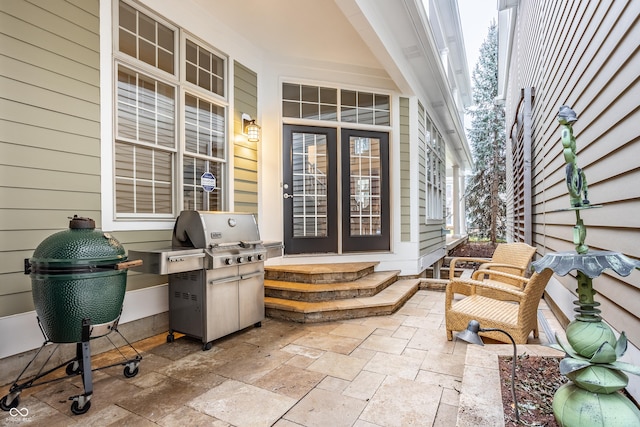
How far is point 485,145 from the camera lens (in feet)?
47.4

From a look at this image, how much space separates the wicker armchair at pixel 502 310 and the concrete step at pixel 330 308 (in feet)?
3.26

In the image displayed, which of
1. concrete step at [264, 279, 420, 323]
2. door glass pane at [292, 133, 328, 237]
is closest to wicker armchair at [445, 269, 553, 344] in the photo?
concrete step at [264, 279, 420, 323]

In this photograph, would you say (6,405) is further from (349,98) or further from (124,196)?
(349,98)

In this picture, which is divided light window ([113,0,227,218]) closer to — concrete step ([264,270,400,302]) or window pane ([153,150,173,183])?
window pane ([153,150,173,183])

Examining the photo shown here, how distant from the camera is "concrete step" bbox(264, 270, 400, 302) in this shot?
408 centimetres

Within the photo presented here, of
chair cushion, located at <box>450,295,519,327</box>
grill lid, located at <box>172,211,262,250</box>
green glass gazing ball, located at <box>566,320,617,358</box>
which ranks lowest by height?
chair cushion, located at <box>450,295,519,327</box>

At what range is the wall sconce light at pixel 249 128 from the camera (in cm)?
452

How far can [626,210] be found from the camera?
1.66 metres

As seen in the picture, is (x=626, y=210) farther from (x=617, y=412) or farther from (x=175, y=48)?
(x=175, y=48)

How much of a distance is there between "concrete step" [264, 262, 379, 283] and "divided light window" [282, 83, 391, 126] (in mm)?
2291

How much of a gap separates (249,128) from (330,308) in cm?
255

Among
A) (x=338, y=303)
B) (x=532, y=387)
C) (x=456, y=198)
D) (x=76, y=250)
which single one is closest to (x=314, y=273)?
(x=338, y=303)

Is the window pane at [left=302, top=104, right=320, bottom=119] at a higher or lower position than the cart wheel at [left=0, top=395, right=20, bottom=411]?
higher

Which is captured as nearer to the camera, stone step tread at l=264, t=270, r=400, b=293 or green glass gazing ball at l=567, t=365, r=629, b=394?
green glass gazing ball at l=567, t=365, r=629, b=394
